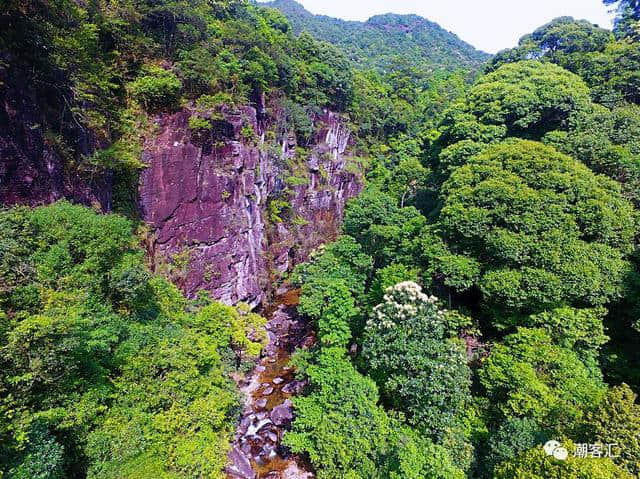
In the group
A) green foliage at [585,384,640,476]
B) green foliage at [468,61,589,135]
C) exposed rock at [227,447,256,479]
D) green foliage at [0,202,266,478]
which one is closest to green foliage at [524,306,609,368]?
green foliage at [585,384,640,476]

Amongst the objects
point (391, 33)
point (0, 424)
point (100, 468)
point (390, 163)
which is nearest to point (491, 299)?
point (100, 468)

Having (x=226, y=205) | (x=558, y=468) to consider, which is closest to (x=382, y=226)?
(x=226, y=205)

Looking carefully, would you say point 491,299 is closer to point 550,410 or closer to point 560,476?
point 550,410

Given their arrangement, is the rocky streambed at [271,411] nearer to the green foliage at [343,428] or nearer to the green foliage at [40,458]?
the green foliage at [343,428]

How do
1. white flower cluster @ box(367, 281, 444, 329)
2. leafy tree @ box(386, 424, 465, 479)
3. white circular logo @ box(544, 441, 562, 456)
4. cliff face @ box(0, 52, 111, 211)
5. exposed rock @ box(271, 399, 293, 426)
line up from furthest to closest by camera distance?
exposed rock @ box(271, 399, 293, 426)
white flower cluster @ box(367, 281, 444, 329)
cliff face @ box(0, 52, 111, 211)
leafy tree @ box(386, 424, 465, 479)
white circular logo @ box(544, 441, 562, 456)

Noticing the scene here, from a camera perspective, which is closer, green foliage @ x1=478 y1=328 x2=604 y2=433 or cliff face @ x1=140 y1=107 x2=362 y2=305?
green foliage @ x1=478 y1=328 x2=604 y2=433

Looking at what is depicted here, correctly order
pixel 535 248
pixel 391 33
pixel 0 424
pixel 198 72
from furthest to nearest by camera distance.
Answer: pixel 391 33
pixel 198 72
pixel 535 248
pixel 0 424

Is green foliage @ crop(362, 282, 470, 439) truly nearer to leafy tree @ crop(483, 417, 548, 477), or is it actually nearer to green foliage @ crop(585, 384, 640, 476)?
leafy tree @ crop(483, 417, 548, 477)
